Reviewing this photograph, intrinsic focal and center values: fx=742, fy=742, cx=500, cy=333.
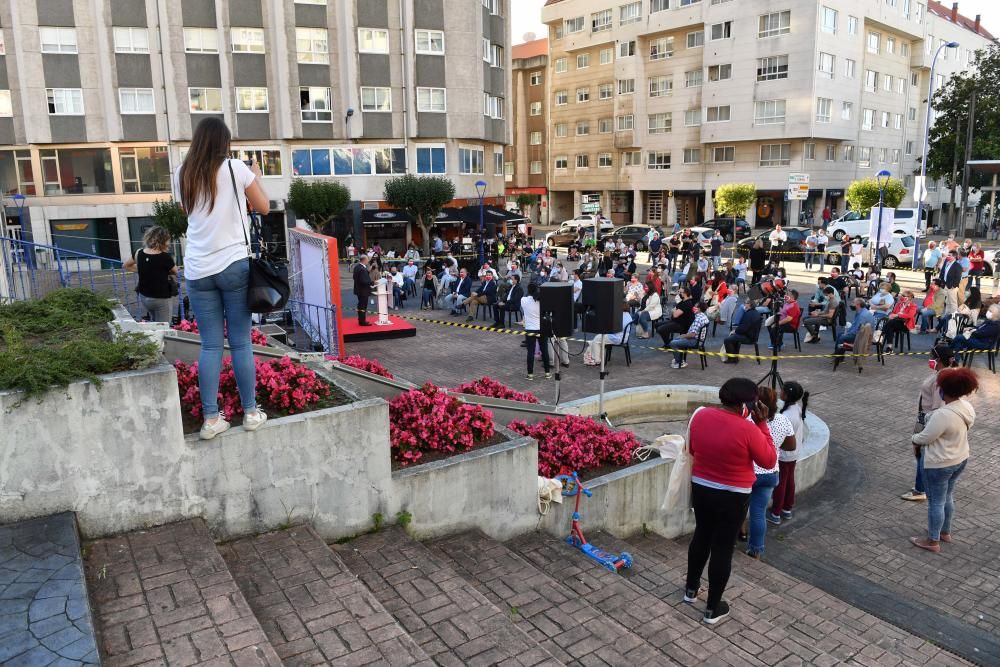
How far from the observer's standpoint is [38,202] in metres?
38.0

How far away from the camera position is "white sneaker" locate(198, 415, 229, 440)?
4547 mm

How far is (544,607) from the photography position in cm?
477

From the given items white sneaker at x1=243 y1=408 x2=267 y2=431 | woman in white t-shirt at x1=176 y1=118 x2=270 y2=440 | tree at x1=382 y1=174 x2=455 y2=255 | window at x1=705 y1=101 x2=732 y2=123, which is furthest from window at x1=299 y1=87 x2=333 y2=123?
white sneaker at x1=243 y1=408 x2=267 y2=431

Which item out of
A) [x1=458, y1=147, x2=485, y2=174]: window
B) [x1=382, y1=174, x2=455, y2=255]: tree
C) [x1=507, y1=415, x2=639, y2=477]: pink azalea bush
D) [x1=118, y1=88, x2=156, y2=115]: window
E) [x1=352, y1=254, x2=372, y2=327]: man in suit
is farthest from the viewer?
[x1=458, y1=147, x2=485, y2=174]: window

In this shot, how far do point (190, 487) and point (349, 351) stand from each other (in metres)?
12.1

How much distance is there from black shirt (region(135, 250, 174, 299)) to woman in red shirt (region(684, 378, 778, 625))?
260 inches

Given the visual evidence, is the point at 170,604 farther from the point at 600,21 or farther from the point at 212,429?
the point at 600,21

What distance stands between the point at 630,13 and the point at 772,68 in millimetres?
12976

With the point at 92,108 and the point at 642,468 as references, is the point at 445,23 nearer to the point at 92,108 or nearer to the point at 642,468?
the point at 92,108

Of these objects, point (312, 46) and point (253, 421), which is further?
point (312, 46)

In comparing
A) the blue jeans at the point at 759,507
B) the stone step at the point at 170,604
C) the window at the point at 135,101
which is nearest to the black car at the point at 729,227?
the window at the point at 135,101

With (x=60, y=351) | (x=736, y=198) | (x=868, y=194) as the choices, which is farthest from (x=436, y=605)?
(x=868, y=194)

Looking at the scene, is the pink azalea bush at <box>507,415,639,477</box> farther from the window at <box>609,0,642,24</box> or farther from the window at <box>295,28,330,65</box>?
the window at <box>609,0,642,24</box>

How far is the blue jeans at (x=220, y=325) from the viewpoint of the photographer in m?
4.53
